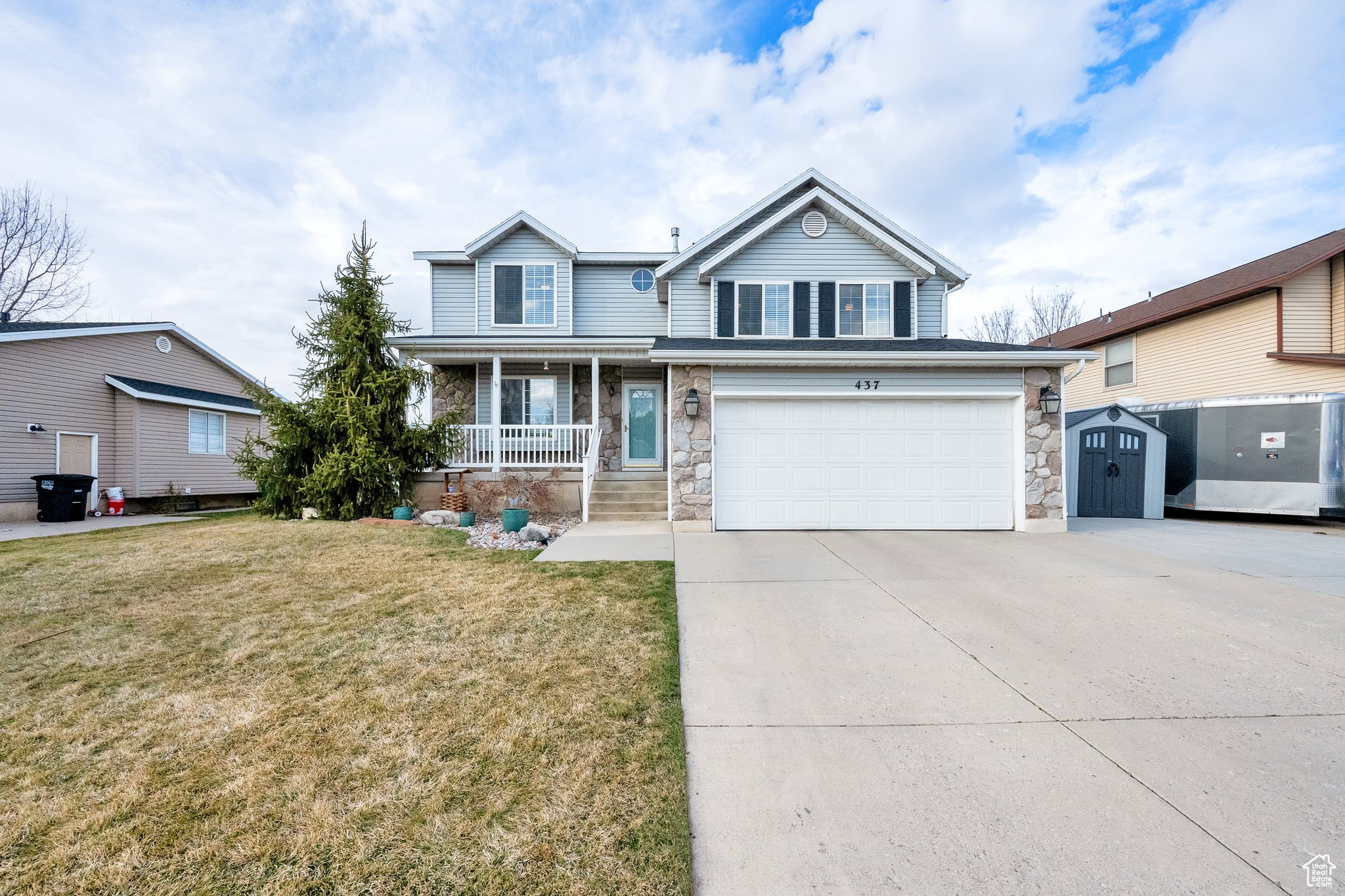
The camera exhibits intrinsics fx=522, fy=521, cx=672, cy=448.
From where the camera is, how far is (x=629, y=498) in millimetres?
9805

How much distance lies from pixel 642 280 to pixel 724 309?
3.21 metres

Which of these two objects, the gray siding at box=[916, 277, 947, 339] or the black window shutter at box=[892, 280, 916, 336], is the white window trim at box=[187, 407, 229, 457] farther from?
the gray siding at box=[916, 277, 947, 339]

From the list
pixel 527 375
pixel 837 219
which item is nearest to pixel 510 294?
pixel 527 375

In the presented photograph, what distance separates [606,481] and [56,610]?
23.5ft

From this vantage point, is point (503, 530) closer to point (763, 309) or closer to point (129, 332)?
point (763, 309)

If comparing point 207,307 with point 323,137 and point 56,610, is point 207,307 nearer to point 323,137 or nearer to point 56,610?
point 323,137

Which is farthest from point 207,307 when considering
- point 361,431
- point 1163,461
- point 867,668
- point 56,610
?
point 1163,461

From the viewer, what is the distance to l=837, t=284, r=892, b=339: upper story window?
11.8 m

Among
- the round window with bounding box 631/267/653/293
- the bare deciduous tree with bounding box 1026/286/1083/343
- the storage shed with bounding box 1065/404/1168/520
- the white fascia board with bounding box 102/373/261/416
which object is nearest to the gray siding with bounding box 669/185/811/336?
the round window with bounding box 631/267/653/293

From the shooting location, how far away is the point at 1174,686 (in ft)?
10.4

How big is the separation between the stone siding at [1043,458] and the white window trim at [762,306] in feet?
15.7

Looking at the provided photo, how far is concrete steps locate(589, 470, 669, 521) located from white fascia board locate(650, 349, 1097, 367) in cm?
275

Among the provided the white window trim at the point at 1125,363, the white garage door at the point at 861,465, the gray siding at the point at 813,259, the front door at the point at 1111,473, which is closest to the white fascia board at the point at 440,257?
the gray siding at the point at 813,259

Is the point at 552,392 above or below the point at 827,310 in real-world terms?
below
